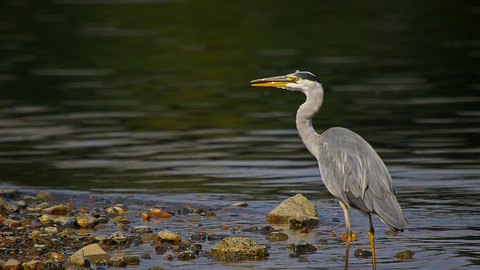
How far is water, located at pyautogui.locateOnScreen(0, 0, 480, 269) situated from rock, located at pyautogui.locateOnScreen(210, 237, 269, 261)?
0.17 m

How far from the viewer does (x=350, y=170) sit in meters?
7.33

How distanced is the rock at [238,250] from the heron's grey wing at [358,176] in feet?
3.54

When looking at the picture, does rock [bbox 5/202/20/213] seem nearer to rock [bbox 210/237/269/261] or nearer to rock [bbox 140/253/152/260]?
rock [bbox 140/253/152/260]

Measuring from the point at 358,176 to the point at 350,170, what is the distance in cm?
13

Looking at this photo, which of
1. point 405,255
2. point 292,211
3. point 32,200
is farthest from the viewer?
point 32,200

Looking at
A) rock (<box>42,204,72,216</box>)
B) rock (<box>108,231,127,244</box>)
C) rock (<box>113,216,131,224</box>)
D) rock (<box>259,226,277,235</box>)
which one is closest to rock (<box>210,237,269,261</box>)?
rock (<box>259,226,277,235</box>)

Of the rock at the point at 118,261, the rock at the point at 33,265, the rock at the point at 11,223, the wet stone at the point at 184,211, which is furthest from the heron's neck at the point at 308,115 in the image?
the rock at the point at 11,223

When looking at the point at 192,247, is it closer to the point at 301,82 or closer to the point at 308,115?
the point at 308,115

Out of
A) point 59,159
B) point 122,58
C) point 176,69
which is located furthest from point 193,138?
point 122,58

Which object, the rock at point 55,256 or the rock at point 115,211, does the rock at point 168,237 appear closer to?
the rock at point 55,256

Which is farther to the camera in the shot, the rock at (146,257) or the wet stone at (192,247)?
the wet stone at (192,247)

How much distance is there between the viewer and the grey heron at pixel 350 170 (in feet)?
22.9

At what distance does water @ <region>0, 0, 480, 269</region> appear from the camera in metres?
9.27

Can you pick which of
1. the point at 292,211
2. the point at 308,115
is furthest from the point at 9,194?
the point at 308,115
